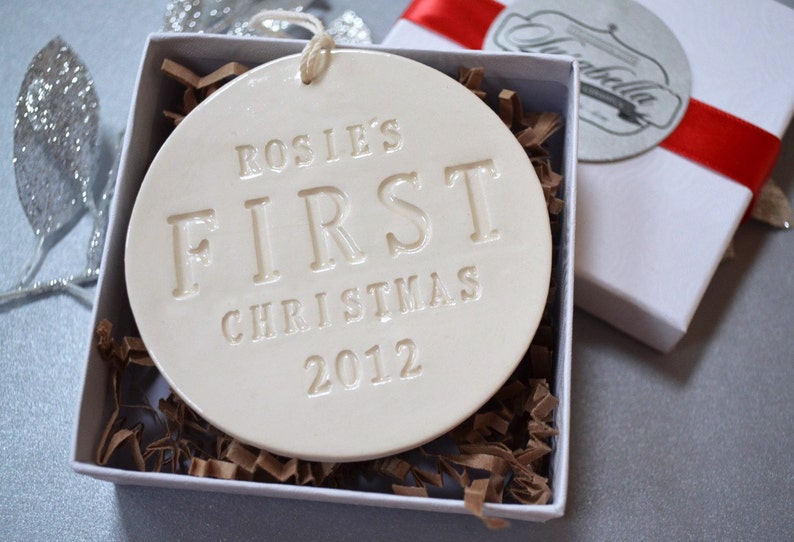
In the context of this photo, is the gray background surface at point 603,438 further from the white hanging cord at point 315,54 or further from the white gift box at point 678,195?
the white hanging cord at point 315,54

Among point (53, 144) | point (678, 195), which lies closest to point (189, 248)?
point (53, 144)

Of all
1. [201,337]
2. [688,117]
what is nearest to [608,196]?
[688,117]

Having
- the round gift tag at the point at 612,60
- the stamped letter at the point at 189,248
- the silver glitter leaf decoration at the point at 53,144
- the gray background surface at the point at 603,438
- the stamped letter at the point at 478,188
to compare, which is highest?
the round gift tag at the point at 612,60

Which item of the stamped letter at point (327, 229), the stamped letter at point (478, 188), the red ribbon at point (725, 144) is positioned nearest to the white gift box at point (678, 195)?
the red ribbon at point (725, 144)

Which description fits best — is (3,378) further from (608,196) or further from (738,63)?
(738,63)

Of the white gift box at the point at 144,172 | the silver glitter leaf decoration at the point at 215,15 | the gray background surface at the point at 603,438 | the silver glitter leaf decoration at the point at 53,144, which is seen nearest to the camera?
the white gift box at the point at 144,172

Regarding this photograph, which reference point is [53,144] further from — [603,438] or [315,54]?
[603,438]
